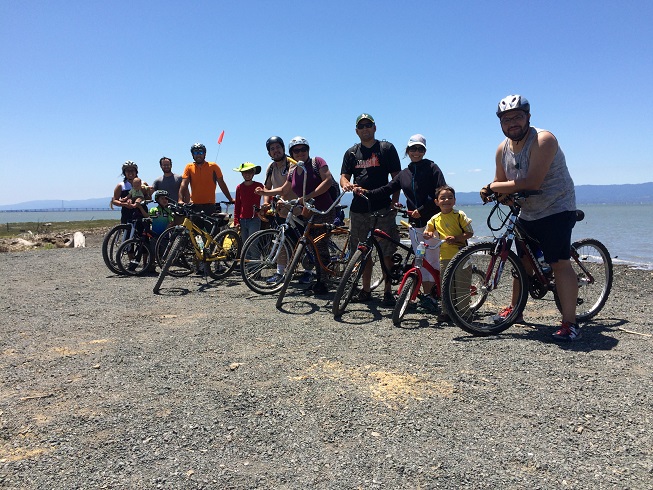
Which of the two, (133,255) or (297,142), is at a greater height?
(297,142)

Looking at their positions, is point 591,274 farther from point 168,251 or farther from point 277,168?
point 168,251

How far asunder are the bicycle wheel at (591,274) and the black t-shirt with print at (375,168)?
237cm

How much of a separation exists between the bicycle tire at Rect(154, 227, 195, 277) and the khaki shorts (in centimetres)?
307

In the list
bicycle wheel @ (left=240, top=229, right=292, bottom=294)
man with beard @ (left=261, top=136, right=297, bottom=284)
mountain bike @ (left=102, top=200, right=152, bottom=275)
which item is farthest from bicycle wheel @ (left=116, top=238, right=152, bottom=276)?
bicycle wheel @ (left=240, top=229, right=292, bottom=294)

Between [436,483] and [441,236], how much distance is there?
3494 millimetres

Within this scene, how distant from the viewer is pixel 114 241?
9758 mm

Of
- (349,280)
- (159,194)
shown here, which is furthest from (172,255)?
(349,280)

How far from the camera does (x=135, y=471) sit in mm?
2459

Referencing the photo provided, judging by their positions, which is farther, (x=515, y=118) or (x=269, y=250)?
(x=269, y=250)

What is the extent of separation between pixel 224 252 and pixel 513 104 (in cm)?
551

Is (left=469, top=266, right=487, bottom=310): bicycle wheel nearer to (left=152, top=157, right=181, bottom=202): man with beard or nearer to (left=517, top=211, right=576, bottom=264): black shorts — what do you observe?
(left=517, top=211, right=576, bottom=264): black shorts

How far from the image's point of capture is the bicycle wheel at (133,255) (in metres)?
9.22

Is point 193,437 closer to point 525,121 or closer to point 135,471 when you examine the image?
point 135,471

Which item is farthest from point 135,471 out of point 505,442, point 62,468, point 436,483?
point 505,442
